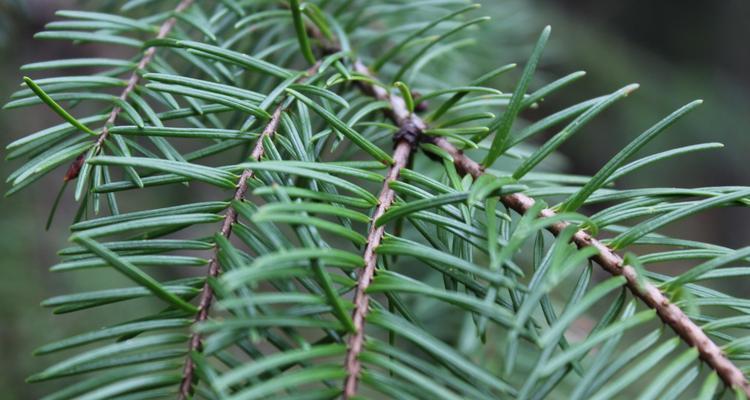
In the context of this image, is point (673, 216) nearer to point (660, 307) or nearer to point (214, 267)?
point (660, 307)

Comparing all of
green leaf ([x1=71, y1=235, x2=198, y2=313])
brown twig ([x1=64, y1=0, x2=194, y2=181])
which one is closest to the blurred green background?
brown twig ([x1=64, y1=0, x2=194, y2=181])

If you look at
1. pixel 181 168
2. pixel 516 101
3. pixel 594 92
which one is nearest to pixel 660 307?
pixel 516 101

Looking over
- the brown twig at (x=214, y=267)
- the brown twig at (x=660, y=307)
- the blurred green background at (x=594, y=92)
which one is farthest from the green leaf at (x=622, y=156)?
the blurred green background at (x=594, y=92)

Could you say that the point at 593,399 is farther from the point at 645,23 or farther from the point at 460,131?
the point at 645,23

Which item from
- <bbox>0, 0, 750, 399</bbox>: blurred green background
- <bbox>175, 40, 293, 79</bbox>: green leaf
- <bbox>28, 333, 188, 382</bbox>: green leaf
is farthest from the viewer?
<bbox>0, 0, 750, 399</bbox>: blurred green background

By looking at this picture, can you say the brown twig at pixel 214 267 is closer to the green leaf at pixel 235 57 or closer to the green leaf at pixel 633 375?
the green leaf at pixel 235 57

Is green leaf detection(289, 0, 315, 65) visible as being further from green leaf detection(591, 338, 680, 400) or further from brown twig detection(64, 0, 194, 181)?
green leaf detection(591, 338, 680, 400)

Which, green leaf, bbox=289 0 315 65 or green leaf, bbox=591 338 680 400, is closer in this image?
green leaf, bbox=591 338 680 400
